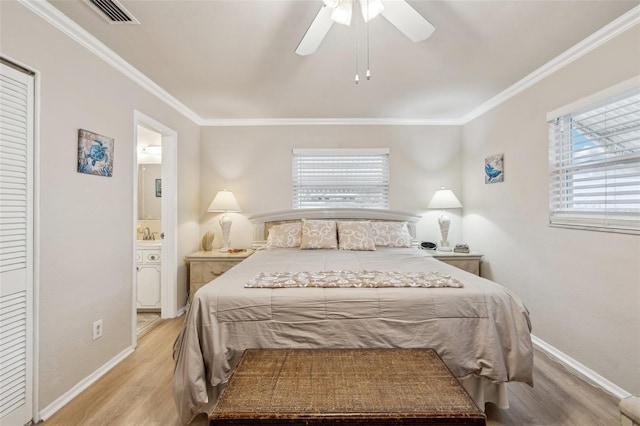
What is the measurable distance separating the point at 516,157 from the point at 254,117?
304 centimetres

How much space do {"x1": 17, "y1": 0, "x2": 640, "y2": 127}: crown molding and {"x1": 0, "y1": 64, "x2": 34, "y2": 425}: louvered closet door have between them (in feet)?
1.55

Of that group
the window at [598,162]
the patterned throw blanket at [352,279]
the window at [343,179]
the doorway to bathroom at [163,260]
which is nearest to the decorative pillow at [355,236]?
the window at [343,179]

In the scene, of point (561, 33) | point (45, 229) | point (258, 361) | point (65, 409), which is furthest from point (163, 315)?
point (561, 33)

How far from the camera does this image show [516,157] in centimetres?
281

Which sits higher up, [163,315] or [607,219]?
[607,219]

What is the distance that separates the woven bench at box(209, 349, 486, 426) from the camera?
977mm

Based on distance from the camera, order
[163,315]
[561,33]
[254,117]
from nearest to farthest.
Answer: [561,33] < [163,315] < [254,117]

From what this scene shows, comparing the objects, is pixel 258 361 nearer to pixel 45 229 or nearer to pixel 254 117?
pixel 45 229

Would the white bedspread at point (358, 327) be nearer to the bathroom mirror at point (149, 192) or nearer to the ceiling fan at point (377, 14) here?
the ceiling fan at point (377, 14)

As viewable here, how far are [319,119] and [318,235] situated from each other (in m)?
1.60

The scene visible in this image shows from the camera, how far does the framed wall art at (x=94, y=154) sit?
1.96 metres

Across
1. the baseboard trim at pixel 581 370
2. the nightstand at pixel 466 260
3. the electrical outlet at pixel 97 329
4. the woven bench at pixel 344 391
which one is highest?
the nightstand at pixel 466 260

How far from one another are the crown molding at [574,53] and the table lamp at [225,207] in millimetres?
3253

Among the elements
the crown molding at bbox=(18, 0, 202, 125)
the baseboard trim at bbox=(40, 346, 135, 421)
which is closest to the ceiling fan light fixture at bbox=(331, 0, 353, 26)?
the crown molding at bbox=(18, 0, 202, 125)
